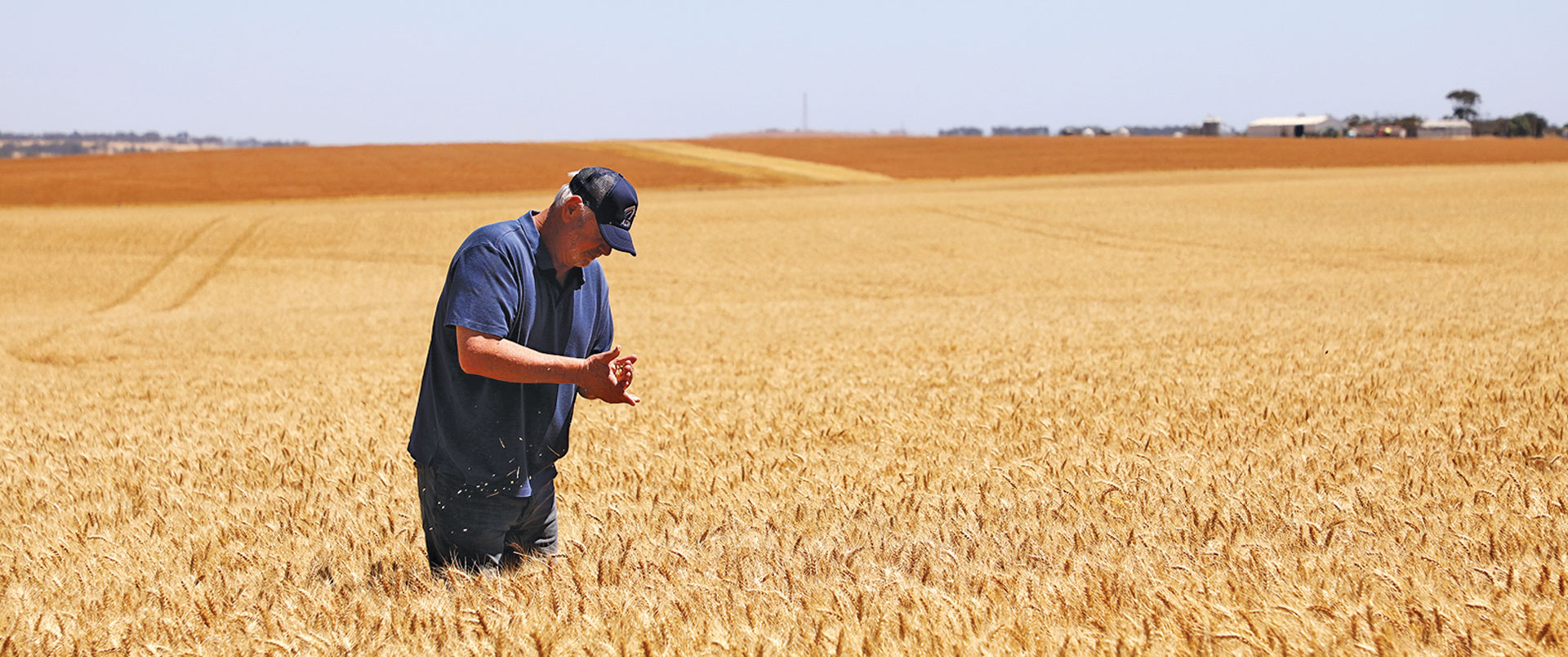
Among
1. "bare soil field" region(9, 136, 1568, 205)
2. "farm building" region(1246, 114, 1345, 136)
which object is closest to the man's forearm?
"bare soil field" region(9, 136, 1568, 205)

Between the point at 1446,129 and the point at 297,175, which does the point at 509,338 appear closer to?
the point at 297,175

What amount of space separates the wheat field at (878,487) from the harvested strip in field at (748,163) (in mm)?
43129

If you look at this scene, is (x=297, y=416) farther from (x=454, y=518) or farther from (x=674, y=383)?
(x=454, y=518)

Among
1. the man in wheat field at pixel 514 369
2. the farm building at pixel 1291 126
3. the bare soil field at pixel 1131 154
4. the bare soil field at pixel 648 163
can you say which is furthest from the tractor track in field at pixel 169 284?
the farm building at pixel 1291 126

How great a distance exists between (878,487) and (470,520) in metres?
2.32

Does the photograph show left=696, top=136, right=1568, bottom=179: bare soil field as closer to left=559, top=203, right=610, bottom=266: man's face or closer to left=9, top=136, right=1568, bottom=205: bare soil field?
left=9, top=136, right=1568, bottom=205: bare soil field

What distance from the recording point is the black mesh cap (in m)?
3.18

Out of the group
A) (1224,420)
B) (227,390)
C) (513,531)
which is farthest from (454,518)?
(227,390)

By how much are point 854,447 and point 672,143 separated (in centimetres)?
9226

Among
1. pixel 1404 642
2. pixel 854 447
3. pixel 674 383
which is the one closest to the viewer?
pixel 1404 642

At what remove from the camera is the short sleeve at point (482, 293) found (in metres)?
3.11

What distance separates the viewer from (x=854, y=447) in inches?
253

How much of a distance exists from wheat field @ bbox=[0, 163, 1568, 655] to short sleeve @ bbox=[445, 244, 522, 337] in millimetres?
813

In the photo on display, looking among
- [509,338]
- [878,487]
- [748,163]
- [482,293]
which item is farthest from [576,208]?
[748,163]
